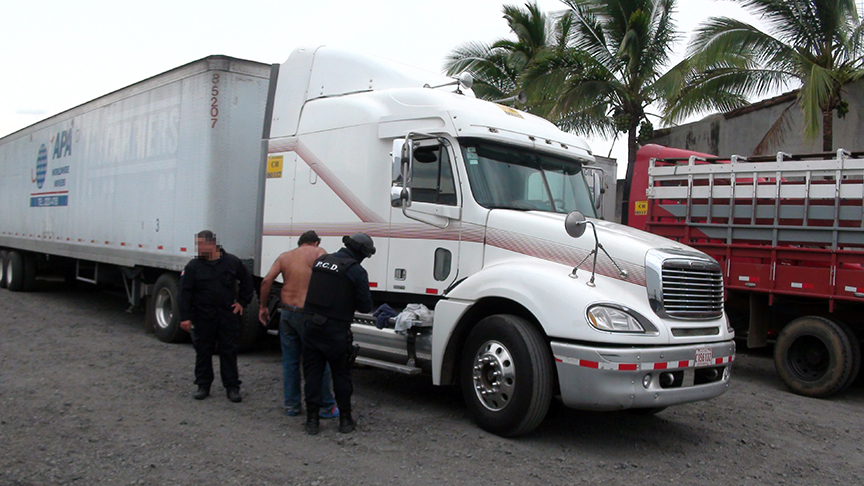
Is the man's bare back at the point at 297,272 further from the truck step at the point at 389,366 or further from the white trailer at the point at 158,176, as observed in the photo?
the white trailer at the point at 158,176

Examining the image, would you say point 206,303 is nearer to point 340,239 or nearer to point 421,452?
point 340,239

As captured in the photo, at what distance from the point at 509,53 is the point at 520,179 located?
16919 mm

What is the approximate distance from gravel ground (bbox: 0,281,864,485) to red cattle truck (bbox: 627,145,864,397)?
0.59 metres

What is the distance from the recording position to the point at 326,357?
577cm

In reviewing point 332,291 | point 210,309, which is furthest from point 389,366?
point 210,309

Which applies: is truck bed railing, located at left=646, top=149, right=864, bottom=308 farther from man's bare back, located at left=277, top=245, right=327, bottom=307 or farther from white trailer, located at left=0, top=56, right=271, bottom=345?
white trailer, located at left=0, top=56, right=271, bottom=345

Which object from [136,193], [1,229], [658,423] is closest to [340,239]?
[658,423]

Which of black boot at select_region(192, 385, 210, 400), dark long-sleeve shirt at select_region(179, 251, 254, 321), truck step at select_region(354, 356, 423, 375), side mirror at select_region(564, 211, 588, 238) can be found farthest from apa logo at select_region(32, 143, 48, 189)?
side mirror at select_region(564, 211, 588, 238)

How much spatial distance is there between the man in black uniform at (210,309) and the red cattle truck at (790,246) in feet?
19.0

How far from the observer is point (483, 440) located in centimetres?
572

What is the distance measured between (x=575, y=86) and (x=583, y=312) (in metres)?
12.8

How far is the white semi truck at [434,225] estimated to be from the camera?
5492mm

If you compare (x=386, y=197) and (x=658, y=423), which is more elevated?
(x=386, y=197)

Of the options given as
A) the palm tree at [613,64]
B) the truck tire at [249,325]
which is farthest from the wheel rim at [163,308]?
the palm tree at [613,64]
